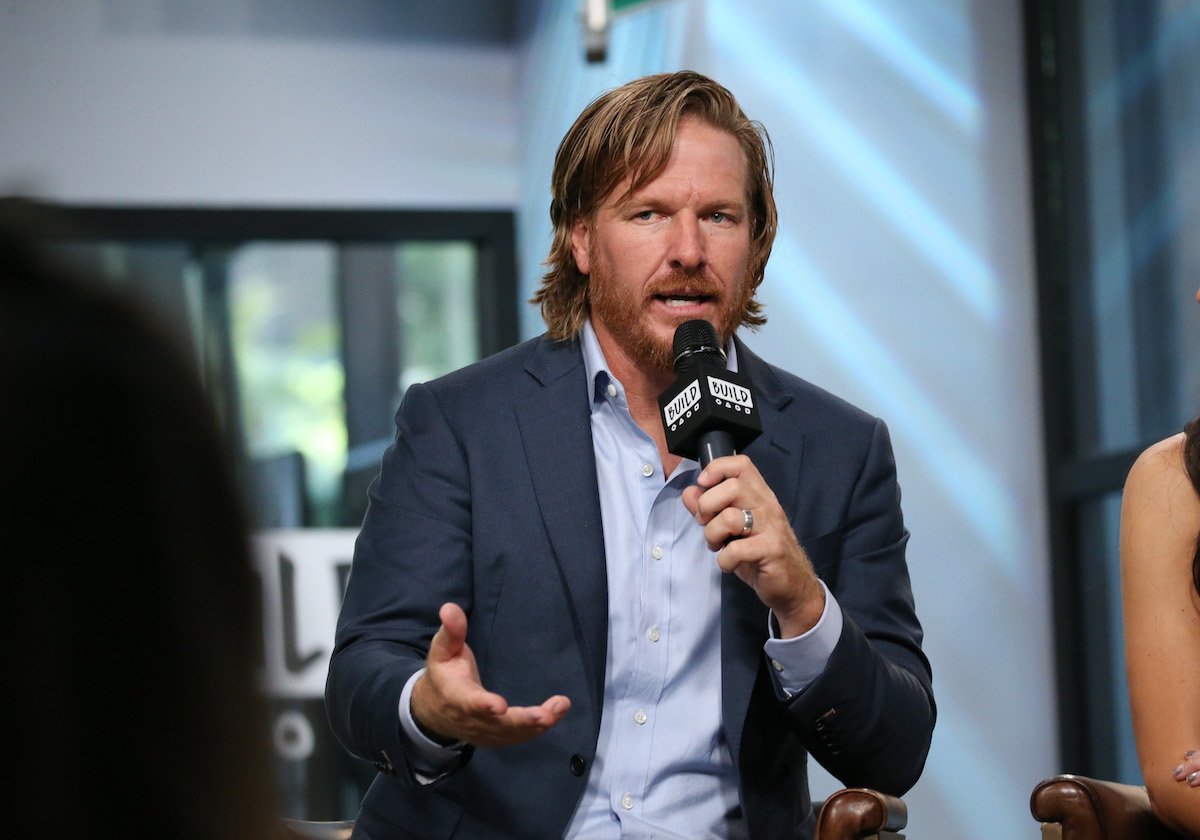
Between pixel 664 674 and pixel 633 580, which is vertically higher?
pixel 633 580

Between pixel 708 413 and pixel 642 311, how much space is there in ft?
1.57

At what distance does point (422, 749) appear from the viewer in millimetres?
1686

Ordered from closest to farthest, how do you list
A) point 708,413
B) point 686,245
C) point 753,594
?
point 708,413 → point 753,594 → point 686,245

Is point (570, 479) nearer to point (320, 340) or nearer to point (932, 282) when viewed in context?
point (932, 282)

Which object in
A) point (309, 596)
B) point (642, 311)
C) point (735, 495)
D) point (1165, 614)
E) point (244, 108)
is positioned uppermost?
point (244, 108)

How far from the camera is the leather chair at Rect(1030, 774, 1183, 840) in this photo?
5.56 ft

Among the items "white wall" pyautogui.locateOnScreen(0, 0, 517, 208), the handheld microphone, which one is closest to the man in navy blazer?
the handheld microphone

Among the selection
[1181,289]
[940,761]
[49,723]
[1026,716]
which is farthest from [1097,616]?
[49,723]

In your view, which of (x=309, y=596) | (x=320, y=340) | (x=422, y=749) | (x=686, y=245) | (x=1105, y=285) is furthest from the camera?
(x=320, y=340)

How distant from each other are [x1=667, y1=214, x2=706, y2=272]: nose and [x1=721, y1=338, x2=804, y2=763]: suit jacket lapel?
0.19 meters

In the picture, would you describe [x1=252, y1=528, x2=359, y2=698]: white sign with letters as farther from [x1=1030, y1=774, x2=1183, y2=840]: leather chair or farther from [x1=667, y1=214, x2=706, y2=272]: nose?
[x1=1030, y1=774, x2=1183, y2=840]: leather chair

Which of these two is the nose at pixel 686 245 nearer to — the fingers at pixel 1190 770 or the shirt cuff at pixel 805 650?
the shirt cuff at pixel 805 650

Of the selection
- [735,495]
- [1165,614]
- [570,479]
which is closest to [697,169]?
[570,479]

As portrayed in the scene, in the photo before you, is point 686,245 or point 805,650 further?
point 686,245
